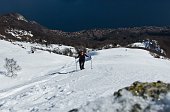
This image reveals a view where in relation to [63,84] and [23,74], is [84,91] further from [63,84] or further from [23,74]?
[23,74]

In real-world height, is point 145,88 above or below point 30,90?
above

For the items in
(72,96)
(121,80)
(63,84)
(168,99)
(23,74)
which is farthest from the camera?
(23,74)

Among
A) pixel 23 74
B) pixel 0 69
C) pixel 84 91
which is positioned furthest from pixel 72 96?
pixel 0 69

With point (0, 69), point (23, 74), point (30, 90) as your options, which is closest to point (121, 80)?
point (30, 90)

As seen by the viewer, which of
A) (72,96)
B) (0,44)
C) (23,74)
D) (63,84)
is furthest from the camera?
(0,44)

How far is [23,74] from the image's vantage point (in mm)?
57906

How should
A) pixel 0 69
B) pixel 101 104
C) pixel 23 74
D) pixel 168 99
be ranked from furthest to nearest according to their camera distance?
pixel 0 69, pixel 23 74, pixel 101 104, pixel 168 99

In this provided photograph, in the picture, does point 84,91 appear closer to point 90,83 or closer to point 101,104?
point 90,83

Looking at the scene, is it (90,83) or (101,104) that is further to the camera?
(90,83)

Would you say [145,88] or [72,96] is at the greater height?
[145,88]

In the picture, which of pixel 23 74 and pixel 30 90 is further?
pixel 23 74

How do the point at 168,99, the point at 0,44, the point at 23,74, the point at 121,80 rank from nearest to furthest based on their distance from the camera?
the point at 168,99 → the point at 121,80 → the point at 23,74 → the point at 0,44

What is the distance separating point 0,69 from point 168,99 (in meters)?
49.8

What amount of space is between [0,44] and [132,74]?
65.7 m
